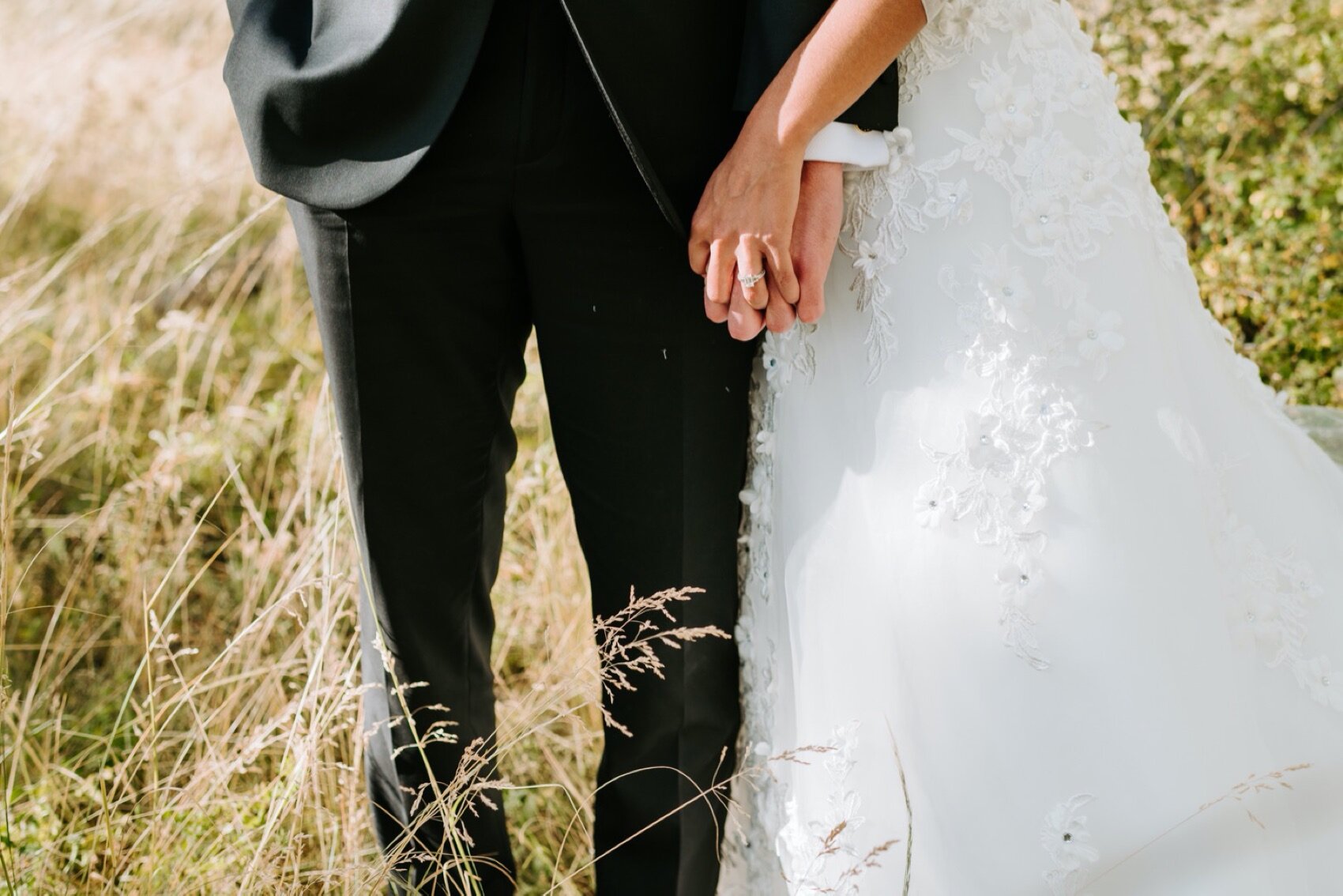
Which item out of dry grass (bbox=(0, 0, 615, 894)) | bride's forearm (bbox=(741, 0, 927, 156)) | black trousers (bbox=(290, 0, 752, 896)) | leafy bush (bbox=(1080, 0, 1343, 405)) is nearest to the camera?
bride's forearm (bbox=(741, 0, 927, 156))

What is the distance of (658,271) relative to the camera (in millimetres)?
1177

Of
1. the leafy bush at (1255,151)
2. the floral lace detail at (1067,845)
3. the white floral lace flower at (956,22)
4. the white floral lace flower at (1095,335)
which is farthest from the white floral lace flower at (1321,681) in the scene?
the leafy bush at (1255,151)

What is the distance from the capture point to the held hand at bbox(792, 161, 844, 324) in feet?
3.62

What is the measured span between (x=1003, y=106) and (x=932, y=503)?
41 cm

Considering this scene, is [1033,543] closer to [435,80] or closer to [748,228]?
[748,228]

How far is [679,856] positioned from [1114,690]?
583 mm

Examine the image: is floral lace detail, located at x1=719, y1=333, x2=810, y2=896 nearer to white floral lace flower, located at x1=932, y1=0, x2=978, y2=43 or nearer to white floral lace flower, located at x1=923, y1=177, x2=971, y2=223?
white floral lace flower, located at x1=923, y1=177, x2=971, y2=223

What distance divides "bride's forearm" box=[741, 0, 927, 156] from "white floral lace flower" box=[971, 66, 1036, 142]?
0.35 feet

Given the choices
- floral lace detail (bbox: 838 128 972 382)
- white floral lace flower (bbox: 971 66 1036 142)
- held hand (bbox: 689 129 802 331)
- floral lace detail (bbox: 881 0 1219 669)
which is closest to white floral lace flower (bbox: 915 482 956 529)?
floral lace detail (bbox: 881 0 1219 669)

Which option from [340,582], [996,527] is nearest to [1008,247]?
[996,527]

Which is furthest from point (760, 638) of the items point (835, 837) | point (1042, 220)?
point (1042, 220)

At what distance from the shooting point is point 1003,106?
111cm

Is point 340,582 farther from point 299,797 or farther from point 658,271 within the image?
point 658,271

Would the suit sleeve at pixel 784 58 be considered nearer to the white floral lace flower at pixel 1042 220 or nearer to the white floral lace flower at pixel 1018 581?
the white floral lace flower at pixel 1042 220
